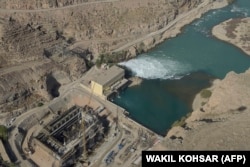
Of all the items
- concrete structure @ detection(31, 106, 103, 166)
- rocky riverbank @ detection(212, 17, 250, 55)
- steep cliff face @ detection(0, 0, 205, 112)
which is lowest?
concrete structure @ detection(31, 106, 103, 166)

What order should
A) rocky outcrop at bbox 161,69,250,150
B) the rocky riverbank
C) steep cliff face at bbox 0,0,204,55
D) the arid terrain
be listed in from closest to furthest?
rocky outcrop at bbox 161,69,250,150 → the arid terrain → steep cliff face at bbox 0,0,204,55 → the rocky riverbank

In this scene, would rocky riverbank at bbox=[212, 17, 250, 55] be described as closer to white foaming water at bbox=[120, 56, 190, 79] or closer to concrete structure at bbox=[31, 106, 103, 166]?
white foaming water at bbox=[120, 56, 190, 79]

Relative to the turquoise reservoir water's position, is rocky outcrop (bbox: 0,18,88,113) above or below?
above

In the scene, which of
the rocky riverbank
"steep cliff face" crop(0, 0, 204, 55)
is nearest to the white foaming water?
"steep cliff face" crop(0, 0, 204, 55)

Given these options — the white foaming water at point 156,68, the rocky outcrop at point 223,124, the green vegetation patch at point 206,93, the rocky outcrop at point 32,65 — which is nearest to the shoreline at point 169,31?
the white foaming water at point 156,68

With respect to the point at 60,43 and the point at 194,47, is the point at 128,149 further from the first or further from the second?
the point at 194,47

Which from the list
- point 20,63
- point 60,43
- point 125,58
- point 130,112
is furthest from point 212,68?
point 20,63
